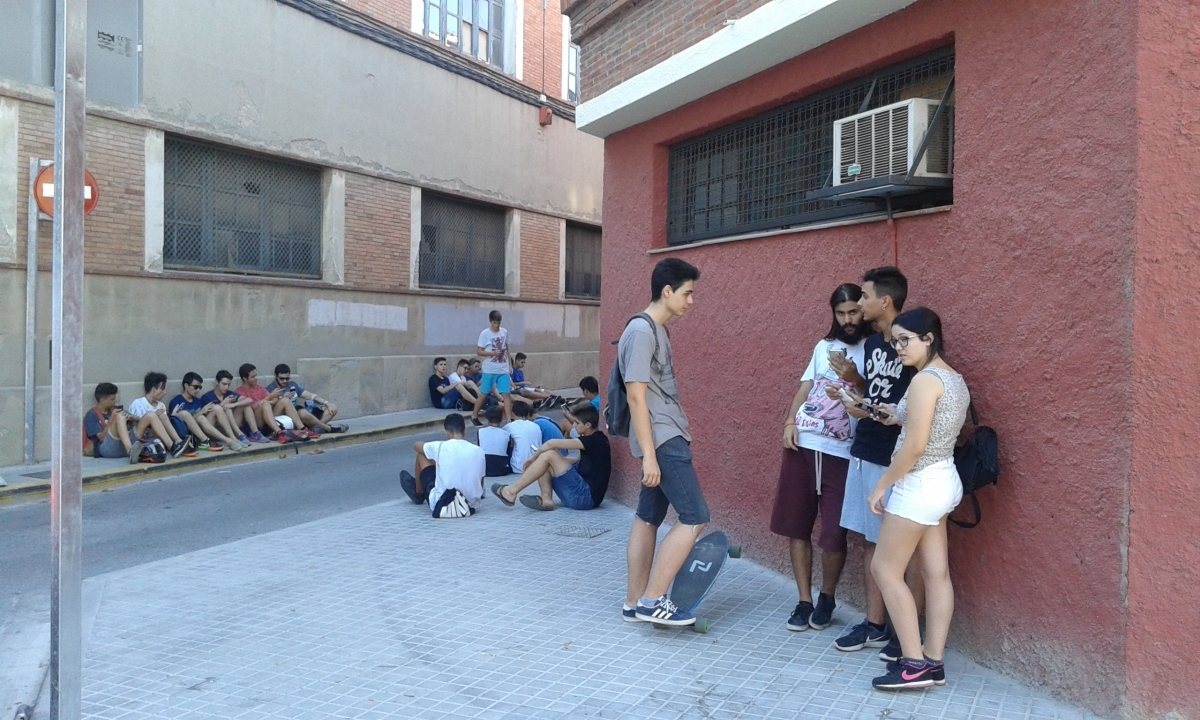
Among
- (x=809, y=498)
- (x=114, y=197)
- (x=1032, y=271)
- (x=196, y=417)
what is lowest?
(x=196, y=417)

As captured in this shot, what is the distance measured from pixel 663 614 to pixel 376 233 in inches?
488

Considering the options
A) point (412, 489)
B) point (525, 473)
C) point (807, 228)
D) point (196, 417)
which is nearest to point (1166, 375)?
point (807, 228)

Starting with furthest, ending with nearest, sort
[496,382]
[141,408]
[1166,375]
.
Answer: [496,382], [141,408], [1166,375]

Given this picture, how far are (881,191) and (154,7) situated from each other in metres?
11.1

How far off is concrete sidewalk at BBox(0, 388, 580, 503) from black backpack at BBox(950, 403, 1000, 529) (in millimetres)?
9023

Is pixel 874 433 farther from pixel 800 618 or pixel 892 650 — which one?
pixel 800 618

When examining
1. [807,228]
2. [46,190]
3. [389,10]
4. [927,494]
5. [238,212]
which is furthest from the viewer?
[389,10]

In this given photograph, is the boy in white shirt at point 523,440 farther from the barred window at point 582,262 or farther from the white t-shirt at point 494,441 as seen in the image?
the barred window at point 582,262

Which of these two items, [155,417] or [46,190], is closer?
[46,190]

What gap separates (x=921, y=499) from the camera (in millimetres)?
4074

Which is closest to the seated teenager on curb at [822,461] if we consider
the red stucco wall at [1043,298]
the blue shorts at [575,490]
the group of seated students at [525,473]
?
the red stucco wall at [1043,298]

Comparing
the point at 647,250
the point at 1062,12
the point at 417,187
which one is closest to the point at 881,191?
the point at 1062,12

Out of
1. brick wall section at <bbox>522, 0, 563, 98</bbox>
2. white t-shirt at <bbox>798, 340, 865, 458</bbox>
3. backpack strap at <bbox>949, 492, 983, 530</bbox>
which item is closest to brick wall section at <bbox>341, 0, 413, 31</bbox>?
brick wall section at <bbox>522, 0, 563, 98</bbox>

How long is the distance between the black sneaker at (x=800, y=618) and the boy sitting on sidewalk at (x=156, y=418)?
8672 mm
